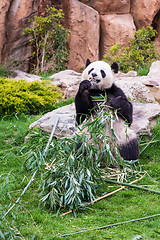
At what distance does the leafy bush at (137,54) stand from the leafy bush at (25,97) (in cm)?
459

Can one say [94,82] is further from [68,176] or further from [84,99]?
[68,176]

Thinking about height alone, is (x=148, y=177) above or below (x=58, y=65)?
below

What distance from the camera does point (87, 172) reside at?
3.63 m

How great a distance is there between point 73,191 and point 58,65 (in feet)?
32.9

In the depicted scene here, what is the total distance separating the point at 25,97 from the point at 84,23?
7208mm

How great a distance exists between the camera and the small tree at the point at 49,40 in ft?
41.3

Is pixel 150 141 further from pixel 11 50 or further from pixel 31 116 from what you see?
pixel 11 50

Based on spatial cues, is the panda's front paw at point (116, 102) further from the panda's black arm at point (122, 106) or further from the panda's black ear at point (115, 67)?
the panda's black ear at point (115, 67)

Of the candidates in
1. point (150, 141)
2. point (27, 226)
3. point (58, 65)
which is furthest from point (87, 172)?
point (58, 65)

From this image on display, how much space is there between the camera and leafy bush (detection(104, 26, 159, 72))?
12062mm

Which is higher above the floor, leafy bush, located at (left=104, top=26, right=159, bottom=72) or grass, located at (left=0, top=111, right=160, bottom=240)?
leafy bush, located at (left=104, top=26, right=159, bottom=72)

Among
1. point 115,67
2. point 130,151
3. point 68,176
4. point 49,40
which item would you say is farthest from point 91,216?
point 49,40

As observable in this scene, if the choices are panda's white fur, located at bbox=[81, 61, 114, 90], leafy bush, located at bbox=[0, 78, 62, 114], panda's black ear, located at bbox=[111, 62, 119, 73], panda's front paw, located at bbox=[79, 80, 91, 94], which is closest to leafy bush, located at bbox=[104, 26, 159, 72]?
leafy bush, located at bbox=[0, 78, 62, 114]

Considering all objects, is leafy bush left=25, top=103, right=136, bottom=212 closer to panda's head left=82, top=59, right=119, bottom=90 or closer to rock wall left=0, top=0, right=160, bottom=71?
panda's head left=82, top=59, right=119, bottom=90
